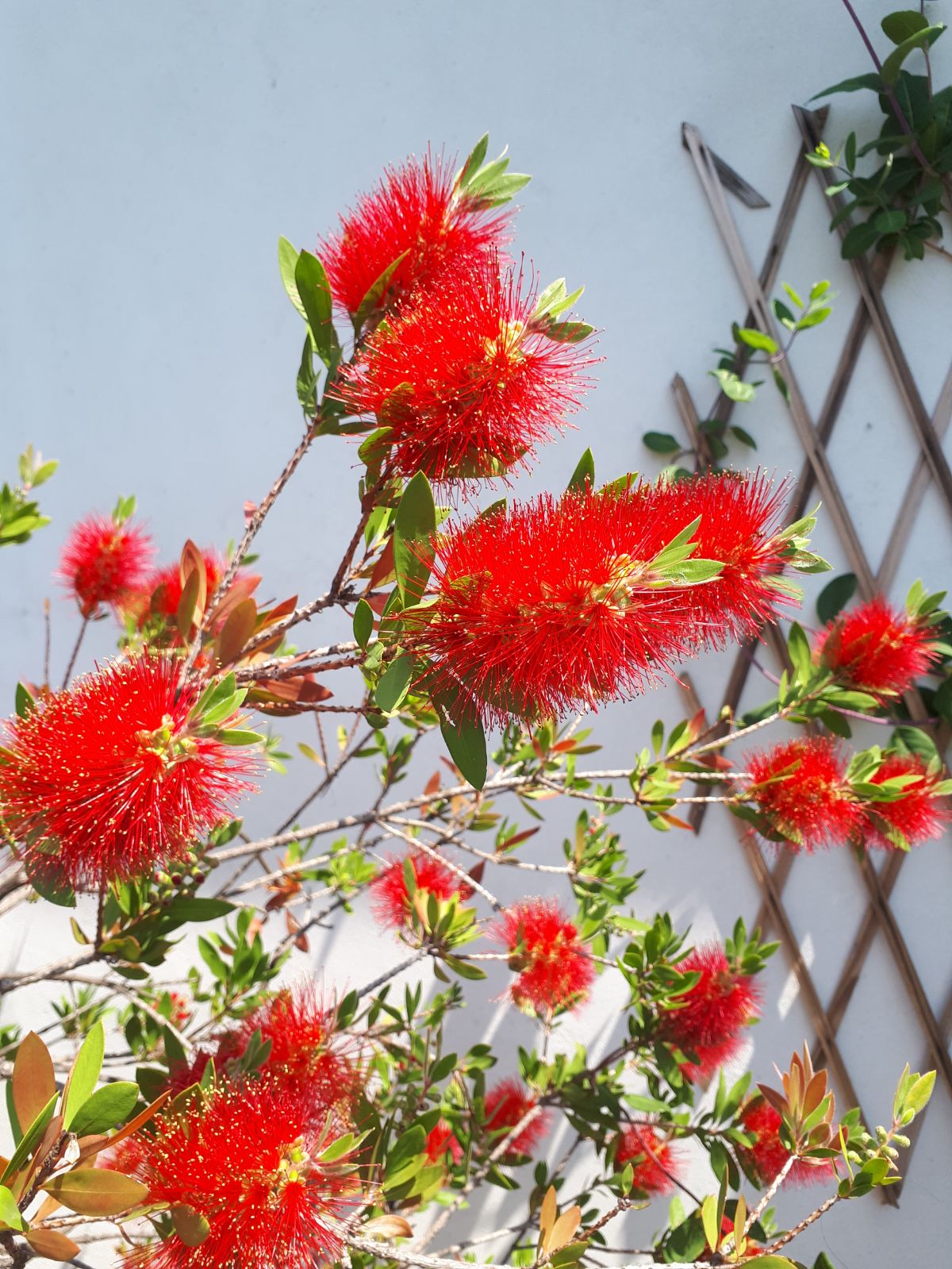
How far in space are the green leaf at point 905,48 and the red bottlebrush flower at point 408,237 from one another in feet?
2.81

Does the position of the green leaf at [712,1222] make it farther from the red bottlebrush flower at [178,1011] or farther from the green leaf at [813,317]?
the green leaf at [813,317]

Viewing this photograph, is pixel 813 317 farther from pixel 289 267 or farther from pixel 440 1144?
pixel 440 1144

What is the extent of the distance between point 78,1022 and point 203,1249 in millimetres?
575

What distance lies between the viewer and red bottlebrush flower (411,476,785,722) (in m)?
0.36

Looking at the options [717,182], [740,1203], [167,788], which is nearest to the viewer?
[167,788]

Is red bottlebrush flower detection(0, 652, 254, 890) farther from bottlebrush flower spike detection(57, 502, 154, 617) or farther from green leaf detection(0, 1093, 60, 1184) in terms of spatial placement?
bottlebrush flower spike detection(57, 502, 154, 617)

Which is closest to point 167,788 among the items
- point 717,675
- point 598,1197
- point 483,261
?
point 483,261

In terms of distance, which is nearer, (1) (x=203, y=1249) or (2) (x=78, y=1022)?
(1) (x=203, y=1249)

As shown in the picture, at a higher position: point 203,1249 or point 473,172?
point 473,172

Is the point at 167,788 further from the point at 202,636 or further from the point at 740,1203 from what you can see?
the point at 740,1203

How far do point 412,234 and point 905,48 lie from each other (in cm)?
91

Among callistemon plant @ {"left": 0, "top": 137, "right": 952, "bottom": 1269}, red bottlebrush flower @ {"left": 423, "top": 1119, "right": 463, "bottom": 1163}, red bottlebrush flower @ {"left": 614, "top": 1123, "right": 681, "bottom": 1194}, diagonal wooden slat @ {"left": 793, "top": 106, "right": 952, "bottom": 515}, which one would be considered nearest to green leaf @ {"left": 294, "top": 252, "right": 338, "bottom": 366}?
callistemon plant @ {"left": 0, "top": 137, "right": 952, "bottom": 1269}

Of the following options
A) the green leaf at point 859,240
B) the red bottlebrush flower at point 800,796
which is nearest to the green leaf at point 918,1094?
the red bottlebrush flower at point 800,796

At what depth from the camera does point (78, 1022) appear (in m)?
0.93
